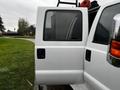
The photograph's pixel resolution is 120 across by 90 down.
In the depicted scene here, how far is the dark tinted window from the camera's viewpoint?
3.29 meters

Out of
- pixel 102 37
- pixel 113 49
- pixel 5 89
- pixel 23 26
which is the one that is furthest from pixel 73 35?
pixel 23 26

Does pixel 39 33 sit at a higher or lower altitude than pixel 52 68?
higher

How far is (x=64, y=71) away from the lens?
441cm

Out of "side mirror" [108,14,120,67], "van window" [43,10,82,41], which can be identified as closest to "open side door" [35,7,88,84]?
"van window" [43,10,82,41]

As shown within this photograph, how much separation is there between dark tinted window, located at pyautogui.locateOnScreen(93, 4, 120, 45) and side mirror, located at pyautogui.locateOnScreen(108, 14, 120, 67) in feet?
2.24

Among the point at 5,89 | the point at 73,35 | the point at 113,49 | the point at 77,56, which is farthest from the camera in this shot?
the point at 5,89

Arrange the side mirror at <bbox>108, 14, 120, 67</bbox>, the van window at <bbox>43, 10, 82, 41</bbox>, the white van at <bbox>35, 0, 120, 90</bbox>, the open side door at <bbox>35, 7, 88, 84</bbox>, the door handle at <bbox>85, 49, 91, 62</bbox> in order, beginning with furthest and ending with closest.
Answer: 1. the van window at <bbox>43, 10, 82, 41</bbox>
2. the open side door at <bbox>35, 7, 88, 84</bbox>
3. the door handle at <bbox>85, 49, 91, 62</bbox>
4. the white van at <bbox>35, 0, 120, 90</bbox>
5. the side mirror at <bbox>108, 14, 120, 67</bbox>

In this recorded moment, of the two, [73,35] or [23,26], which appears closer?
[73,35]

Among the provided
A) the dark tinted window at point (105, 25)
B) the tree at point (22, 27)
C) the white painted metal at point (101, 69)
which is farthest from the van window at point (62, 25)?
the tree at point (22, 27)

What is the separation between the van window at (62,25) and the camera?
15.1ft

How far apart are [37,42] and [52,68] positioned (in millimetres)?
457

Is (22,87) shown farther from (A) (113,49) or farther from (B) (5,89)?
(A) (113,49)

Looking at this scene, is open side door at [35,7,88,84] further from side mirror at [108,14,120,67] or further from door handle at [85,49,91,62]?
side mirror at [108,14,120,67]

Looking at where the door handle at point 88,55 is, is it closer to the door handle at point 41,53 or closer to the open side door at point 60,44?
the open side door at point 60,44
